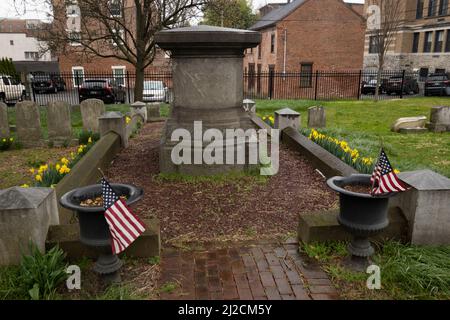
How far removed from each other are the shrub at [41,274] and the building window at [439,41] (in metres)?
46.8

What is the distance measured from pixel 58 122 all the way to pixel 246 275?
9250 millimetres

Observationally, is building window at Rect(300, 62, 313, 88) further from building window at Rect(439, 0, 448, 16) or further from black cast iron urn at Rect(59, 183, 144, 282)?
black cast iron urn at Rect(59, 183, 144, 282)

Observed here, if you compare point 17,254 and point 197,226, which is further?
point 197,226

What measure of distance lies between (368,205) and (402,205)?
0.99 m

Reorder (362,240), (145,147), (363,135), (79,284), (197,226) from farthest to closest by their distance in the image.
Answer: (363,135) → (145,147) → (197,226) → (362,240) → (79,284)

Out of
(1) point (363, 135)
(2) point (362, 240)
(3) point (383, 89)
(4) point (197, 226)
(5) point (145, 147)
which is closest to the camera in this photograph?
(2) point (362, 240)

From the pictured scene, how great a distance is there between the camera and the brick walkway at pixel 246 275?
3.40m

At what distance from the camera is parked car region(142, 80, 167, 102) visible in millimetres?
22416

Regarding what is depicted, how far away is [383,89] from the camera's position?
30.3 meters

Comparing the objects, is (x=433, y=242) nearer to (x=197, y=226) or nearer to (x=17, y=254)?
(x=197, y=226)

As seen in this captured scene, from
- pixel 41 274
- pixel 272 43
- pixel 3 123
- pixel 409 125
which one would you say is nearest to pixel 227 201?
pixel 41 274


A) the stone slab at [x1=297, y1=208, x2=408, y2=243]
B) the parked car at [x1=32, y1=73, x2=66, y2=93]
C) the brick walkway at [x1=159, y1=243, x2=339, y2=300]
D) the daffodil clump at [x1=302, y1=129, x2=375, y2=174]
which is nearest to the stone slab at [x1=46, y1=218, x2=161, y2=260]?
the brick walkway at [x1=159, y1=243, x2=339, y2=300]

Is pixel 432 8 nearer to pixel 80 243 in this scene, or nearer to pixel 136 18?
pixel 136 18
